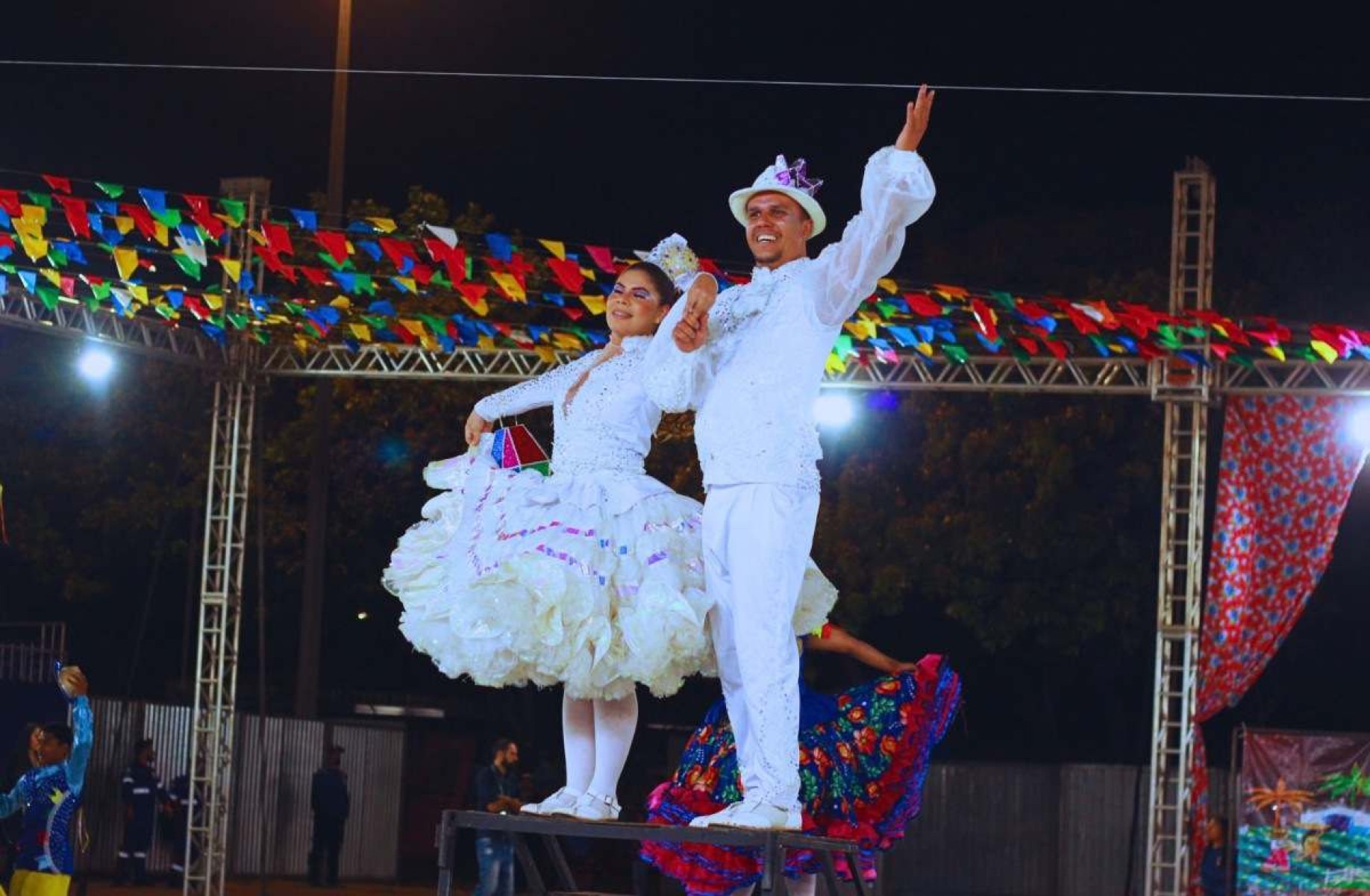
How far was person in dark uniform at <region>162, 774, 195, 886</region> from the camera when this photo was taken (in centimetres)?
1673

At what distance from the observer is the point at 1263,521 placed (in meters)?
14.0

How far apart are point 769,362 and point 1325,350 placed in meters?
7.65

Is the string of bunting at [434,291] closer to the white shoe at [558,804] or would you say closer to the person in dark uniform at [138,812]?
the person in dark uniform at [138,812]

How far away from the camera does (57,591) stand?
75.0 feet

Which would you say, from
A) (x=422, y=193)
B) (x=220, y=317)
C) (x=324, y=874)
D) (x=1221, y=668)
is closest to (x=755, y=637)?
(x=220, y=317)

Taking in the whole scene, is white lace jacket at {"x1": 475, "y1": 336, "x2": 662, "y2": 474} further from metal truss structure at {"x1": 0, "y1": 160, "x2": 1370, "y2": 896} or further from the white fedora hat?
metal truss structure at {"x1": 0, "y1": 160, "x2": 1370, "y2": 896}

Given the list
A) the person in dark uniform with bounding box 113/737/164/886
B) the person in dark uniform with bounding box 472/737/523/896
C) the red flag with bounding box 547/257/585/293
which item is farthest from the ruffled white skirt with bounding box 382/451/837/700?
the person in dark uniform with bounding box 113/737/164/886

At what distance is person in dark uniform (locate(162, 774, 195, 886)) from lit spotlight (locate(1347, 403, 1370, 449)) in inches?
348

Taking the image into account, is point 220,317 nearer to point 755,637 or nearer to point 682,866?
point 682,866

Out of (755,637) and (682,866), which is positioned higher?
(755,637)

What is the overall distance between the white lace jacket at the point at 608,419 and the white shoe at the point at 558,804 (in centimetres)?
78

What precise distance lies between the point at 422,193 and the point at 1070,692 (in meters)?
8.13

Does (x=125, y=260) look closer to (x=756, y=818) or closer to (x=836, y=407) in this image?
(x=836, y=407)

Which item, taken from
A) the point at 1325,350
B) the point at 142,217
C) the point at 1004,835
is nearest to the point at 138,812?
the point at 142,217
